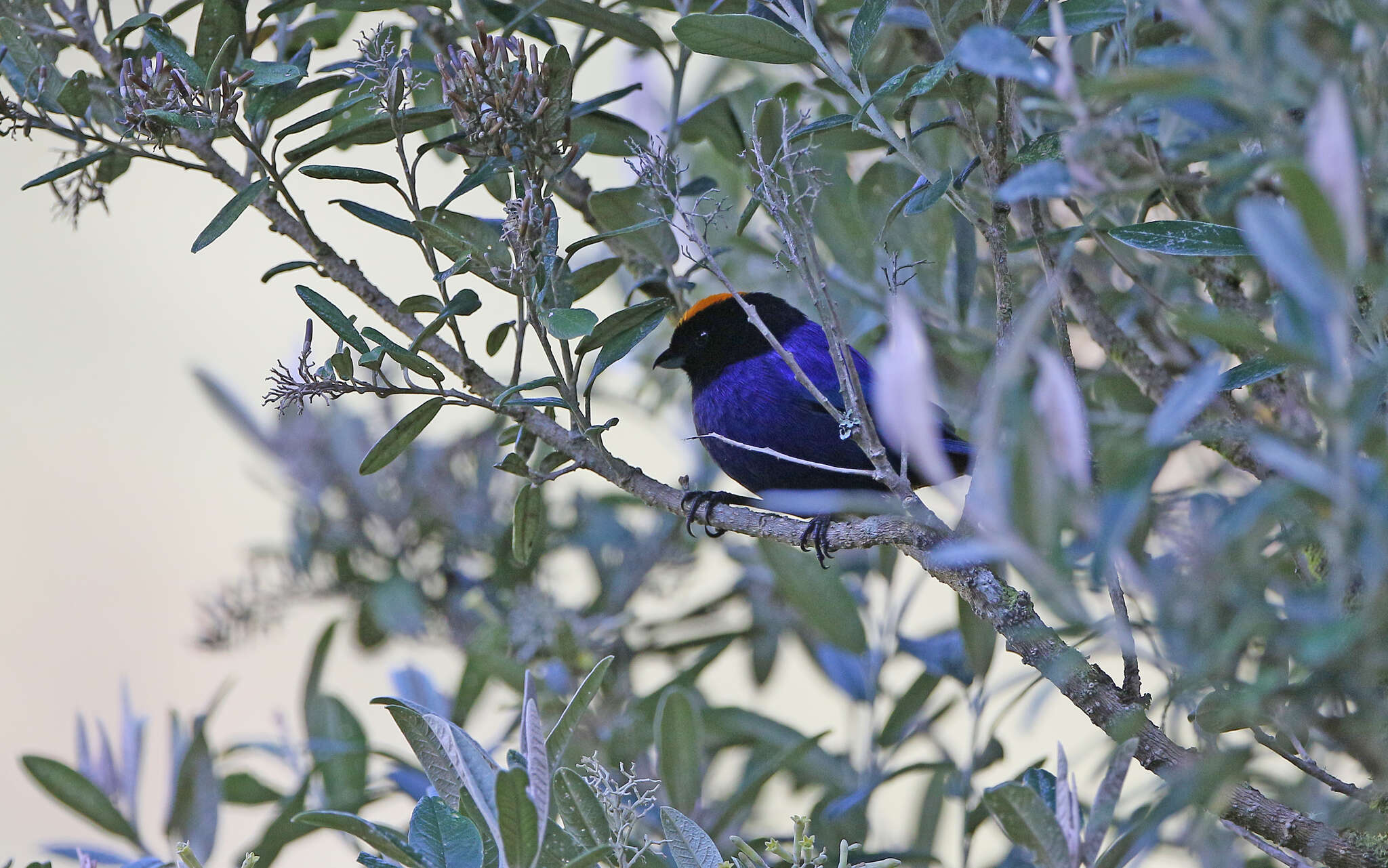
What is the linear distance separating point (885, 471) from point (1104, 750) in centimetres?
80

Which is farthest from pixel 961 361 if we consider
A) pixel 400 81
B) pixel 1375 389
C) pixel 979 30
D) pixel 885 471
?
pixel 1375 389

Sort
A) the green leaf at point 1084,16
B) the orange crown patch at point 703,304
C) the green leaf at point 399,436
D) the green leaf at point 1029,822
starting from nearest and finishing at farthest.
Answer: the green leaf at point 1029,822 → the green leaf at point 1084,16 → the green leaf at point 399,436 → the orange crown patch at point 703,304

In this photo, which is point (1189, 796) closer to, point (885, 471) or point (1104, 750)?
point (885, 471)

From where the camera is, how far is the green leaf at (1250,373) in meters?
1.09

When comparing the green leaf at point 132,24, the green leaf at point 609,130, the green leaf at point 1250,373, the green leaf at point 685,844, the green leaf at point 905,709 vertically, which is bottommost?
the green leaf at point 905,709

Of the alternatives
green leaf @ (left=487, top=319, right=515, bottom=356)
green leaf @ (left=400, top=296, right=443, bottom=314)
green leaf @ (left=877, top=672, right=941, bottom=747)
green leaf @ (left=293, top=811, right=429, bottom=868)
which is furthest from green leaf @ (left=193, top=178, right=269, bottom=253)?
green leaf @ (left=877, top=672, right=941, bottom=747)

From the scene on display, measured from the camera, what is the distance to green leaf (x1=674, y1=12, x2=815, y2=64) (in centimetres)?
141

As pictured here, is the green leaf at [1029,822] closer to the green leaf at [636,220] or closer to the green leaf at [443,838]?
the green leaf at [443,838]

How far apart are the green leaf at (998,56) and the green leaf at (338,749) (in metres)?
1.63

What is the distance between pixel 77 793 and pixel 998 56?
179cm

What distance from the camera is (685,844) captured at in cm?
122

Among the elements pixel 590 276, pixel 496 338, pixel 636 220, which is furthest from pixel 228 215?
pixel 636 220

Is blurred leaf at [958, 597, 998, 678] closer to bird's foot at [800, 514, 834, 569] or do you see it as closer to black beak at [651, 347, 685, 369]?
bird's foot at [800, 514, 834, 569]

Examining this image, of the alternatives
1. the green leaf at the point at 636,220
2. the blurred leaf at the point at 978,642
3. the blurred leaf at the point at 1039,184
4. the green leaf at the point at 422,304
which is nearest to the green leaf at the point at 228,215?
the green leaf at the point at 422,304
